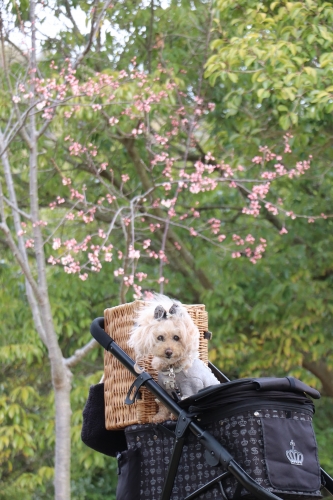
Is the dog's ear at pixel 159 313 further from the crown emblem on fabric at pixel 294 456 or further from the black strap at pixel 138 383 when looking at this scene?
the crown emblem on fabric at pixel 294 456

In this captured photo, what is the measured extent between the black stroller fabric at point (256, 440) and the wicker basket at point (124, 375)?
217 millimetres

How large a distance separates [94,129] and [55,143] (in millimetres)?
486

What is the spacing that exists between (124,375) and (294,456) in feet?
2.37

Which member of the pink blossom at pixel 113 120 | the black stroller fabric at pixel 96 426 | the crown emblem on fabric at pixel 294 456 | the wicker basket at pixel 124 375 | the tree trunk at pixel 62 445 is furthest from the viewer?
the pink blossom at pixel 113 120

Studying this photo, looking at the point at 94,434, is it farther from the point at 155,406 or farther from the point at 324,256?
the point at 324,256

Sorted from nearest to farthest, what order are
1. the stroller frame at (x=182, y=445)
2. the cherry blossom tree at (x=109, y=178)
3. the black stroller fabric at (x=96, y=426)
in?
the stroller frame at (x=182, y=445) < the black stroller fabric at (x=96, y=426) < the cherry blossom tree at (x=109, y=178)

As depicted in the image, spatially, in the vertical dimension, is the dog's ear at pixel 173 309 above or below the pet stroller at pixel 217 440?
above

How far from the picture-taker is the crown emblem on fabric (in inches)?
97.8

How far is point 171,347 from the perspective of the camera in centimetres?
272

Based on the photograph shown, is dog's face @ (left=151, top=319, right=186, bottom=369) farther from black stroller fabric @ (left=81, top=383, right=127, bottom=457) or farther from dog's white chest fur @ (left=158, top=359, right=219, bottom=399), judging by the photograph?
black stroller fabric @ (left=81, top=383, right=127, bottom=457)

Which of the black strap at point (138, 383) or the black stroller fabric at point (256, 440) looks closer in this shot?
the black stroller fabric at point (256, 440)

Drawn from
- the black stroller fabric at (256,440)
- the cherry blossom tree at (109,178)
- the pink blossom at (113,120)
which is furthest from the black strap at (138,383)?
the pink blossom at (113,120)

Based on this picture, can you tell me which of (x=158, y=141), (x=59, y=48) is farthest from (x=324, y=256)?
(x=59, y=48)

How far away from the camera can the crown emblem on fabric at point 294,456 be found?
Answer: 8.15 feet
